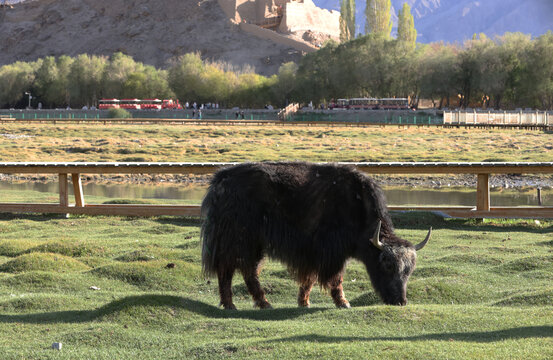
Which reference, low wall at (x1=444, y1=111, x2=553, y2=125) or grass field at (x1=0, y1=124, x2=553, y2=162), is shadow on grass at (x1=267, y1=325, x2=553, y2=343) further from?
low wall at (x1=444, y1=111, x2=553, y2=125)

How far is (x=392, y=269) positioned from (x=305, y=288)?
107cm

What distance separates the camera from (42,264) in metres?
9.52

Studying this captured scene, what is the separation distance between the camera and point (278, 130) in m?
56.2

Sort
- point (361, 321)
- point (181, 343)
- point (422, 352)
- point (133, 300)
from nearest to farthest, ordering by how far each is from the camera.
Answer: point (422, 352) → point (181, 343) → point (361, 321) → point (133, 300)

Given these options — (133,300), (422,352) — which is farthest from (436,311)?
(133,300)

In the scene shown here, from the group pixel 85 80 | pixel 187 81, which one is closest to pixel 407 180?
pixel 187 81

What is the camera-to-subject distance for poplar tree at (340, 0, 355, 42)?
139625 millimetres

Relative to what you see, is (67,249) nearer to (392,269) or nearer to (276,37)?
(392,269)

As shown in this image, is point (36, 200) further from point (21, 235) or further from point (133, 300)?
point (133, 300)

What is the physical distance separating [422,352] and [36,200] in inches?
600

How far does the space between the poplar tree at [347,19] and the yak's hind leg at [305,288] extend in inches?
5294

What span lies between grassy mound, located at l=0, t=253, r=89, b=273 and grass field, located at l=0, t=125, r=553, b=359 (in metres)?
0.02

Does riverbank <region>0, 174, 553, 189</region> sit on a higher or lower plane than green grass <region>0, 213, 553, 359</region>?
lower

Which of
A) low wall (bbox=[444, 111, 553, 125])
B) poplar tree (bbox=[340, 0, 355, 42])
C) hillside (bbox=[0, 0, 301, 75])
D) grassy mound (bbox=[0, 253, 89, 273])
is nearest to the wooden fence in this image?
low wall (bbox=[444, 111, 553, 125])
